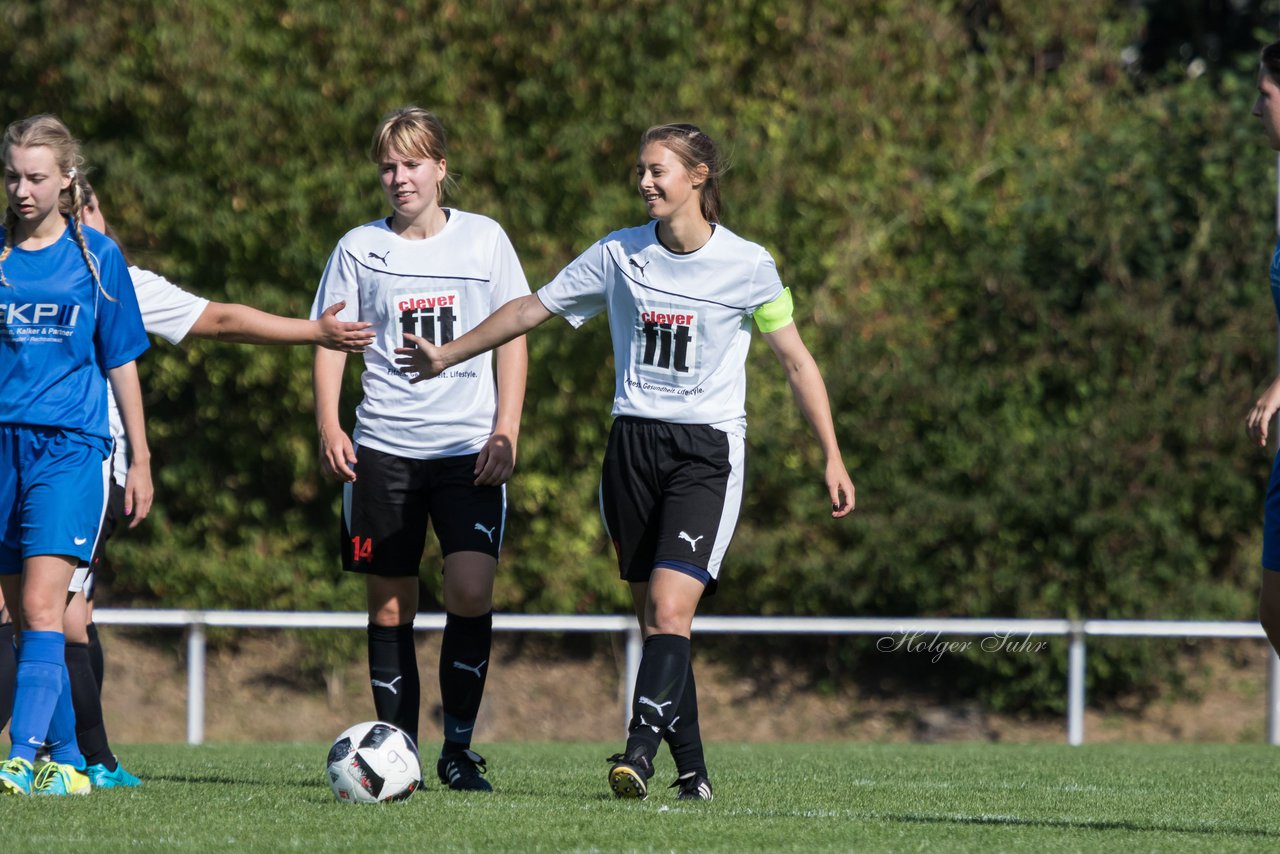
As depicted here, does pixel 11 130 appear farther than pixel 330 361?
No

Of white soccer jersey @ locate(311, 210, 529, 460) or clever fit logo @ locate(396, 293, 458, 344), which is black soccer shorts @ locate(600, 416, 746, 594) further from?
clever fit logo @ locate(396, 293, 458, 344)

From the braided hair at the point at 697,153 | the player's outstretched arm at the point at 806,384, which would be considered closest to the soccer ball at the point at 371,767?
the player's outstretched arm at the point at 806,384

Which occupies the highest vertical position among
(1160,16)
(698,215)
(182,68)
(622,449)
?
(1160,16)

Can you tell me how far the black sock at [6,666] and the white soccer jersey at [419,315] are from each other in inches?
55.2

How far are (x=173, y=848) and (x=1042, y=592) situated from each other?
1055cm

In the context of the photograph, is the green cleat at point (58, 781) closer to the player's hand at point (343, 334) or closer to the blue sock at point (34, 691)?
the blue sock at point (34, 691)

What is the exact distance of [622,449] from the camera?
228 inches

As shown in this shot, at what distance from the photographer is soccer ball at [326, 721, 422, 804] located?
5488 millimetres

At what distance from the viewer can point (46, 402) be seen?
5.48m

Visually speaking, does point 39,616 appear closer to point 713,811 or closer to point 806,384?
point 713,811

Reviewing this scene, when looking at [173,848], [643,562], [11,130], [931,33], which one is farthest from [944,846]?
[931,33]

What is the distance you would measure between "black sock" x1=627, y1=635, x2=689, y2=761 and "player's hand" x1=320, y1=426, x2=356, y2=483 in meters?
1.28

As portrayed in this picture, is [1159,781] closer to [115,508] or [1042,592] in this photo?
[115,508]

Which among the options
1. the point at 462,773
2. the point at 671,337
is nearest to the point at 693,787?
the point at 462,773
